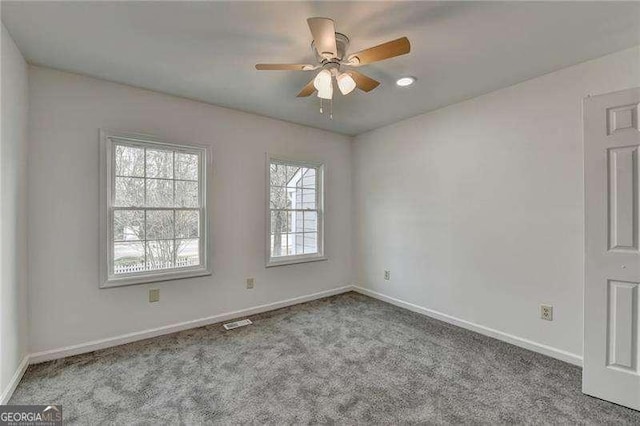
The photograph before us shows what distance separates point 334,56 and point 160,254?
100 inches

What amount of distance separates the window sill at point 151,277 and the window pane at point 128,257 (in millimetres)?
94

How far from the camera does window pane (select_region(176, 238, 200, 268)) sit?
3.08m

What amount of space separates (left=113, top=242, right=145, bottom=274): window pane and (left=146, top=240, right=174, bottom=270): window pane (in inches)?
2.7

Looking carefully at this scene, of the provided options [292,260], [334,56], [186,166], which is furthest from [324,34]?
[292,260]

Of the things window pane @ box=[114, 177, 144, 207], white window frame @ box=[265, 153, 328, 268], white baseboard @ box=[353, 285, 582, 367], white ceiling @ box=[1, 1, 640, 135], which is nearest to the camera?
white ceiling @ box=[1, 1, 640, 135]

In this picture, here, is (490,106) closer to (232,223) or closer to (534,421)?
(534,421)

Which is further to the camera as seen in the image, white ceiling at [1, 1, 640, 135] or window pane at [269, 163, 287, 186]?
window pane at [269, 163, 287, 186]

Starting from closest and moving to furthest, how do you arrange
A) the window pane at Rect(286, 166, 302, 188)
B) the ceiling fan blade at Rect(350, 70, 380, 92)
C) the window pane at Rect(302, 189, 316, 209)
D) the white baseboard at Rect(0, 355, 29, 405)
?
the white baseboard at Rect(0, 355, 29, 405) → the ceiling fan blade at Rect(350, 70, 380, 92) → the window pane at Rect(286, 166, 302, 188) → the window pane at Rect(302, 189, 316, 209)

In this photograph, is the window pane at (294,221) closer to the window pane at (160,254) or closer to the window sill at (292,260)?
the window sill at (292,260)

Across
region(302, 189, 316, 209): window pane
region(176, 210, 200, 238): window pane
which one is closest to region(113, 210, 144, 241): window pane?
region(176, 210, 200, 238): window pane

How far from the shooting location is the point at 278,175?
383 cm

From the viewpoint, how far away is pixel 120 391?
1.99 metres

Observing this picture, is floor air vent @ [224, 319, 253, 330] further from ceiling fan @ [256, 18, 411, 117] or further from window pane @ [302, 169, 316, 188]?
ceiling fan @ [256, 18, 411, 117]

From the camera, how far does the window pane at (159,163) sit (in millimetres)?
2924
